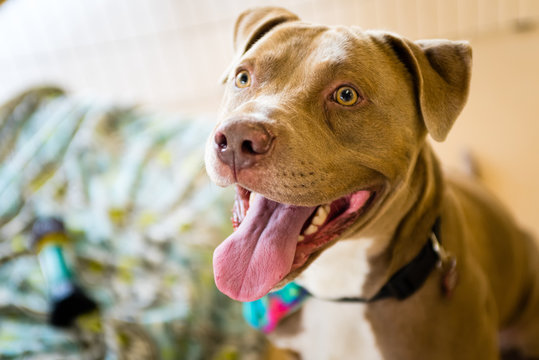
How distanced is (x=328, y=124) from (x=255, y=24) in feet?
Result: 1.34

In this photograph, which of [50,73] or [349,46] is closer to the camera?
[349,46]

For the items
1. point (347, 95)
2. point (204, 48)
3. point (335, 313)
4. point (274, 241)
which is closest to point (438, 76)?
point (347, 95)

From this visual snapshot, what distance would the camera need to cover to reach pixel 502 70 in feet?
10.0

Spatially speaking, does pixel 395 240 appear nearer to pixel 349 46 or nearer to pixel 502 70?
pixel 349 46

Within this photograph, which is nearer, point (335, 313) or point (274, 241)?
point (274, 241)

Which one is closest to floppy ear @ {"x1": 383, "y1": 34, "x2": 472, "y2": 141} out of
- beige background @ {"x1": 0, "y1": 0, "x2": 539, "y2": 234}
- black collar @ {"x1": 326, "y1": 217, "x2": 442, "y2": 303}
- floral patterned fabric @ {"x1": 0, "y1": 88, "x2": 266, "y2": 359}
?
black collar @ {"x1": 326, "y1": 217, "x2": 442, "y2": 303}

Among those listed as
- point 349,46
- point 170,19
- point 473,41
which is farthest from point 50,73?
point 349,46

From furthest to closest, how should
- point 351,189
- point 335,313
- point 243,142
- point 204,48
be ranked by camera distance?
point 204,48 → point 335,313 → point 351,189 → point 243,142

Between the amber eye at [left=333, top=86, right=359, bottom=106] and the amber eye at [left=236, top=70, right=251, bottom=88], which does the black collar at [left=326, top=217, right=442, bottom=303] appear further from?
the amber eye at [left=236, top=70, right=251, bottom=88]

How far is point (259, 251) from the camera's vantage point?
1093 millimetres

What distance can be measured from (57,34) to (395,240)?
2853 mm

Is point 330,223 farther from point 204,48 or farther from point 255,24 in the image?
point 204,48

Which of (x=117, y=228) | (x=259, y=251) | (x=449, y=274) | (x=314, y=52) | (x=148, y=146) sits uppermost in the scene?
(x=314, y=52)

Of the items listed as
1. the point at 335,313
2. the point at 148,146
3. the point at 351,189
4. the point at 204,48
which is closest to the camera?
the point at 351,189
